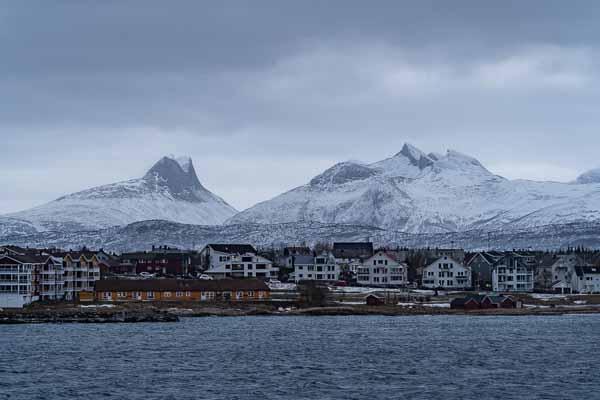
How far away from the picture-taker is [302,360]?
62781 millimetres

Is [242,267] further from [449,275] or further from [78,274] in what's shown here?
[78,274]

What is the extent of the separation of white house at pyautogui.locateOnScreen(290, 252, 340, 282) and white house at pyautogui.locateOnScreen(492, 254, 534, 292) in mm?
22216

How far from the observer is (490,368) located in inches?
2327

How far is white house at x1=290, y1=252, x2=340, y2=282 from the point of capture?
146 m

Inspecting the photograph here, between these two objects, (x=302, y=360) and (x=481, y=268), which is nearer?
(x=302, y=360)

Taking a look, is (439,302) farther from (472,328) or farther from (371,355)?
(371,355)

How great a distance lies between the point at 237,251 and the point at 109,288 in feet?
153

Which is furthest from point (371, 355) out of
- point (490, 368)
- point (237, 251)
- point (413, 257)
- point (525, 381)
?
point (413, 257)

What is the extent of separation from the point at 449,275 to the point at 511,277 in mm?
7814

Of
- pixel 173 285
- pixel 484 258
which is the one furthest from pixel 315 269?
pixel 173 285

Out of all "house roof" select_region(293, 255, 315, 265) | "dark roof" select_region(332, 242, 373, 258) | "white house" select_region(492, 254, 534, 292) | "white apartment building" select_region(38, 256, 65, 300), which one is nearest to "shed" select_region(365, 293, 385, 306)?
"white apartment building" select_region(38, 256, 65, 300)

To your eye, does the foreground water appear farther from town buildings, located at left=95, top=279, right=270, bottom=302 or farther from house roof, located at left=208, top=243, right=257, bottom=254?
house roof, located at left=208, top=243, right=257, bottom=254

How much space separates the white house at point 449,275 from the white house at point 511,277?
12.0 feet

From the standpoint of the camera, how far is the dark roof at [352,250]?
17812 centimetres
